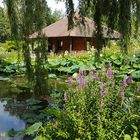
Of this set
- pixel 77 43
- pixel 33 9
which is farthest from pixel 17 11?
pixel 77 43

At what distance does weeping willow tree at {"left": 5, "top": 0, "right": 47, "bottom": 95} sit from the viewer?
332 centimetres

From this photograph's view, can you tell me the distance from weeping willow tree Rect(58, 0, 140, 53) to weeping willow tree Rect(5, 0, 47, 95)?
1.00 feet

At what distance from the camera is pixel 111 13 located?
3.71 metres

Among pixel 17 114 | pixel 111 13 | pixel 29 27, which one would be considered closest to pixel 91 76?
pixel 111 13

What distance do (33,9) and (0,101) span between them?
7078mm

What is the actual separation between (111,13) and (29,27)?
0.84 m

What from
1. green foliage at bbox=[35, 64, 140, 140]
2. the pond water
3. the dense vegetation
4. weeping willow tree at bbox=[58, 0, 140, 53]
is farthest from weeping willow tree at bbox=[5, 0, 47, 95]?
the pond water

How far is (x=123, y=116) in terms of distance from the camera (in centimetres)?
384

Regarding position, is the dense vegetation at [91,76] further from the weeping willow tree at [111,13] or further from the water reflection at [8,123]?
the water reflection at [8,123]

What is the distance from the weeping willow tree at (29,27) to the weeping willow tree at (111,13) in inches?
12.0

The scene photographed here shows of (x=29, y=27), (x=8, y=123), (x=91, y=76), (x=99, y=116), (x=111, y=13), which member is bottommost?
(x=8, y=123)

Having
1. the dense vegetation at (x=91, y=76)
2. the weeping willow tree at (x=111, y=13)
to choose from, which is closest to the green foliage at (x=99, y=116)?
the dense vegetation at (x=91, y=76)

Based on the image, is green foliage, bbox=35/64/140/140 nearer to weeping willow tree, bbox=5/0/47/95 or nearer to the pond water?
weeping willow tree, bbox=5/0/47/95

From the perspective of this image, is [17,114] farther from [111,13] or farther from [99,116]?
[111,13]
